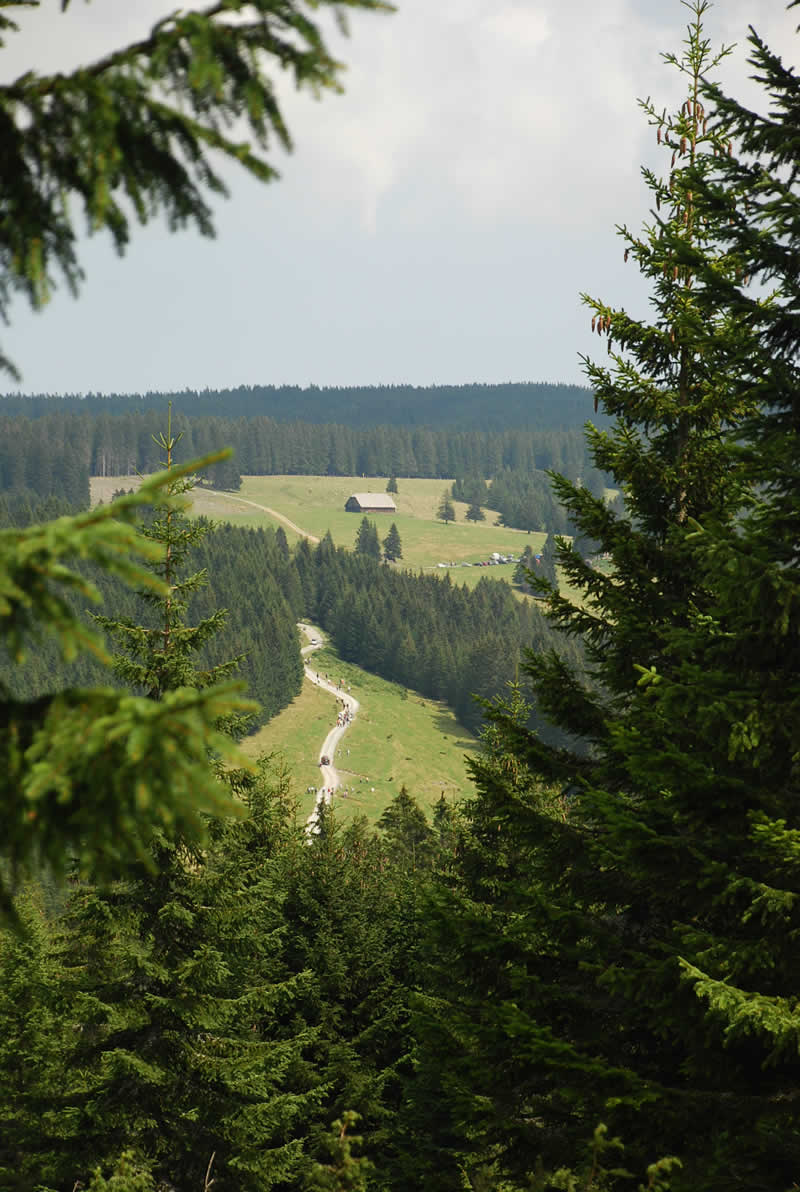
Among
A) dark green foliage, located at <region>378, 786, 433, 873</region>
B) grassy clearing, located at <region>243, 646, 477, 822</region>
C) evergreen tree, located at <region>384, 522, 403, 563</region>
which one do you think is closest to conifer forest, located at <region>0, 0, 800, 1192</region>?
dark green foliage, located at <region>378, 786, 433, 873</region>

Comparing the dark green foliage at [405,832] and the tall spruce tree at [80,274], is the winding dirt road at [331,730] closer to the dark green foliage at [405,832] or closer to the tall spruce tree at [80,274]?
the dark green foliage at [405,832]

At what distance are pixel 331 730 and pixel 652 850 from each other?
97293mm

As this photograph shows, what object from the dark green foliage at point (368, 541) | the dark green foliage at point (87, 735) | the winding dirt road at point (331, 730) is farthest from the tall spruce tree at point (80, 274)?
the dark green foliage at point (368, 541)

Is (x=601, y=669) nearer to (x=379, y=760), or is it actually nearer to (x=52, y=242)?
(x=52, y=242)

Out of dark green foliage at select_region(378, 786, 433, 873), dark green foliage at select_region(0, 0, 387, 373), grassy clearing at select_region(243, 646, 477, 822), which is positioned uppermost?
dark green foliage at select_region(0, 0, 387, 373)

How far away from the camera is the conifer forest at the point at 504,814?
3.08 m

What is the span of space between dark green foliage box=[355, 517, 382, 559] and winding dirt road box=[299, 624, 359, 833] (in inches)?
1252

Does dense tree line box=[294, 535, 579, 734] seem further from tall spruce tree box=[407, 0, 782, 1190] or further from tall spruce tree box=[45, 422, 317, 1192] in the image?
tall spruce tree box=[407, 0, 782, 1190]

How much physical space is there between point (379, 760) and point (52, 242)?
91.0 m

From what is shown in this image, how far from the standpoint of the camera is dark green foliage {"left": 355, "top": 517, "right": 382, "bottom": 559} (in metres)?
188

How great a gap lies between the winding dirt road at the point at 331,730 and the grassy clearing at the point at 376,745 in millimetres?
816

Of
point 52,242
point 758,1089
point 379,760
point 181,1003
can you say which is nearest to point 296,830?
point 181,1003

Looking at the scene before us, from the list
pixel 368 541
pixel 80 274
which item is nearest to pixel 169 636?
pixel 80 274

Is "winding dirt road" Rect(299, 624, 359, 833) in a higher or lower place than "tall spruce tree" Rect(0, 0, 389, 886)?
lower
